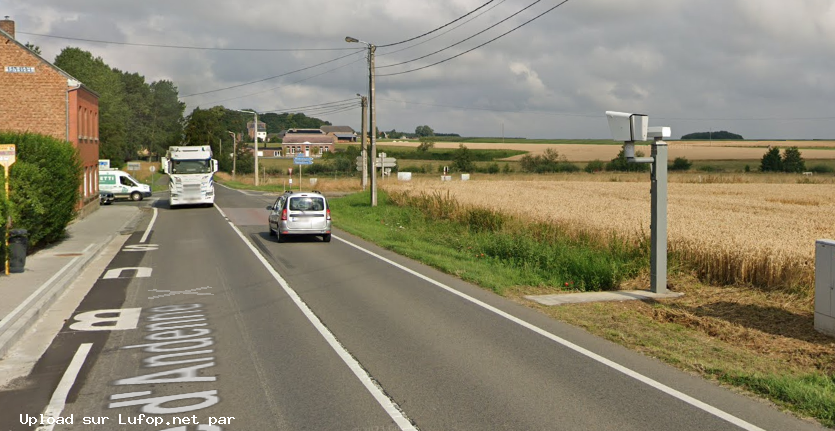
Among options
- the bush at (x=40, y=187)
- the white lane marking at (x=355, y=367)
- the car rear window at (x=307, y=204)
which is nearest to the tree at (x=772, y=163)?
the car rear window at (x=307, y=204)

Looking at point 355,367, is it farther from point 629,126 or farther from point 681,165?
point 681,165

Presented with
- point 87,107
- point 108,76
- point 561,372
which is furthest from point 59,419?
point 108,76

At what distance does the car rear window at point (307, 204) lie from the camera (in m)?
23.9

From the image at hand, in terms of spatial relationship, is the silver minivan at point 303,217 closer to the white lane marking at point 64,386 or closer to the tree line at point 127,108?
the white lane marking at point 64,386

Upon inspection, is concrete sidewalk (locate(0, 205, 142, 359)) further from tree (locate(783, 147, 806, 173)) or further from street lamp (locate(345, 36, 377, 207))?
tree (locate(783, 147, 806, 173))

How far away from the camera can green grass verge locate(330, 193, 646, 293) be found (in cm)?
1506

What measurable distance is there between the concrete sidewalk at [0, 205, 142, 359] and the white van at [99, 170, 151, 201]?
21281 mm

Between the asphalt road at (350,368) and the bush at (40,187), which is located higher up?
the bush at (40,187)

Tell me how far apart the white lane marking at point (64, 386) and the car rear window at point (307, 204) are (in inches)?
560

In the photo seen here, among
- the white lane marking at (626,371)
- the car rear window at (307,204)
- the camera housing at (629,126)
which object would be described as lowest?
the white lane marking at (626,371)

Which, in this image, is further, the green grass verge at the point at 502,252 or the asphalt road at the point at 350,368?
the green grass verge at the point at 502,252

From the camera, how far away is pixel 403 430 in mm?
6395

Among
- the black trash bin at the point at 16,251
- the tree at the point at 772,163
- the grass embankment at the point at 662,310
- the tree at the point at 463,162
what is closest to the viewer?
the grass embankment at the point at 662,310

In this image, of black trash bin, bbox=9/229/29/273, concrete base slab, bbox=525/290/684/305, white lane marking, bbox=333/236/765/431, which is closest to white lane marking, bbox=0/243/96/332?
black trash bin, bbox=9/229/29/273
